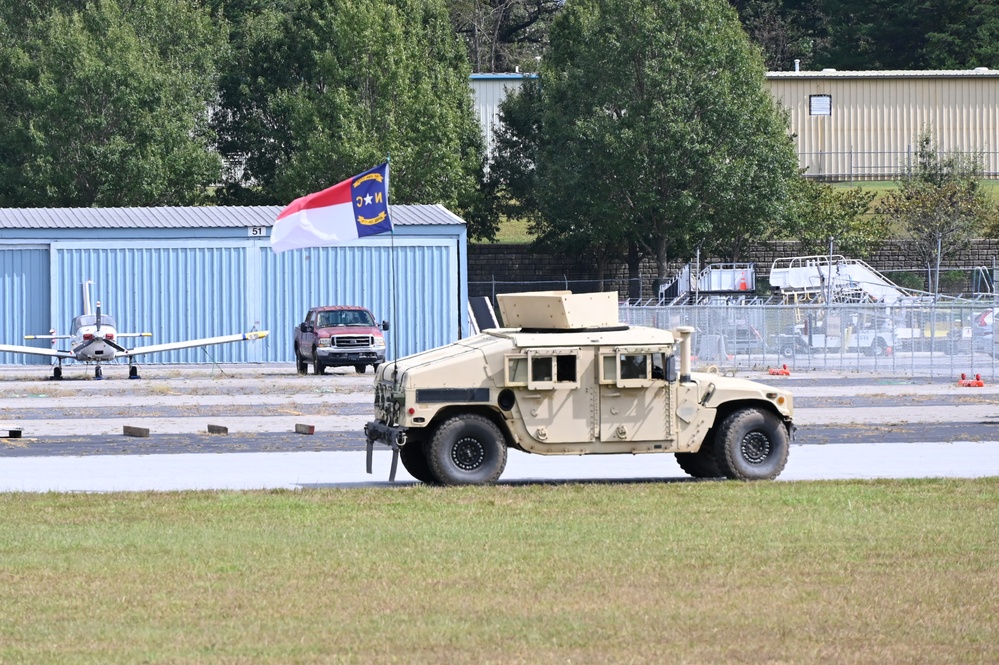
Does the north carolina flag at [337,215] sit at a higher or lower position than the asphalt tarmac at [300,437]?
higher

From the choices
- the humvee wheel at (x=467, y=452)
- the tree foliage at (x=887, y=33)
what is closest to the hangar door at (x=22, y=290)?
the humvee wheel at (x=467, y=452)

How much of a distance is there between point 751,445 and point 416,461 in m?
3.43

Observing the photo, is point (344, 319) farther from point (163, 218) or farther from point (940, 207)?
point (940, 207)

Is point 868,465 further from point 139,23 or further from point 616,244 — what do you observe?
point 139,23

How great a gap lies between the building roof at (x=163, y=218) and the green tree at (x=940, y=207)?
2182 cm

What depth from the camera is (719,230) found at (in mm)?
57531

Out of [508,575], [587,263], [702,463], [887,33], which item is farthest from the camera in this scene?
[887,33]

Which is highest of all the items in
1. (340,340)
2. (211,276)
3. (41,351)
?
(211,276)

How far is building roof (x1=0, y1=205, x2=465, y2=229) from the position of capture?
43.7 m

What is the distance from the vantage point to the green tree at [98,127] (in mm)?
59125

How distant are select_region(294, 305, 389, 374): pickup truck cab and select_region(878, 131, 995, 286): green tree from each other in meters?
26.3

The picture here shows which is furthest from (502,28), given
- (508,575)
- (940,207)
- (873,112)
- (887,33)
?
(508,575)

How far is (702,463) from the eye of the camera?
52.1 ft

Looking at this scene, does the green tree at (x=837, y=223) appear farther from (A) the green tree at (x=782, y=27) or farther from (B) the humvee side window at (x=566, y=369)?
(B) the humvee side window at (x=566, y=369)
